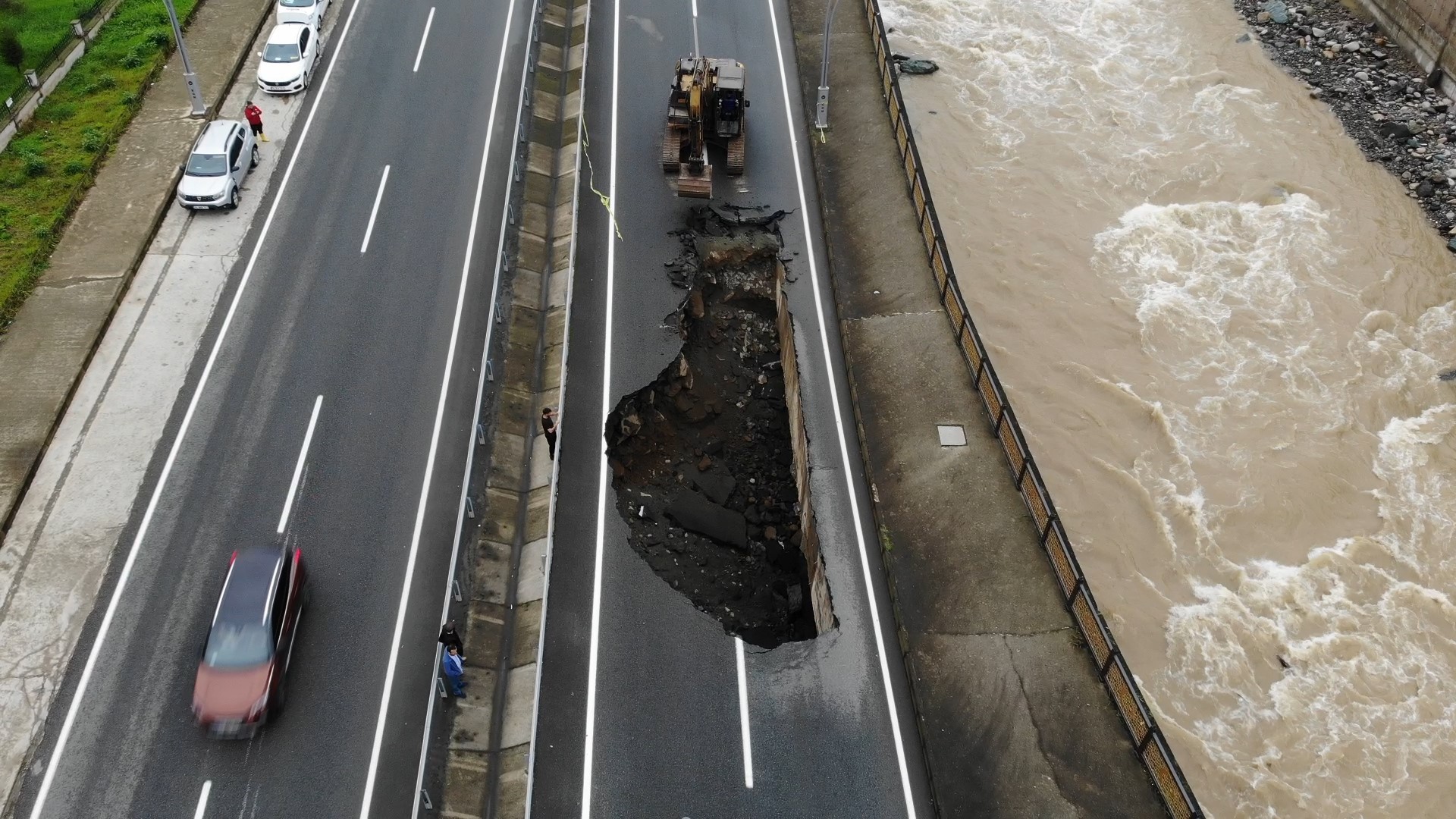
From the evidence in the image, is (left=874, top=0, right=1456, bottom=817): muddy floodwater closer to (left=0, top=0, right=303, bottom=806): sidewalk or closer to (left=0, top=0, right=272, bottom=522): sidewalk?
(left=0, top=0, right=303, bottom=806): sidewalk

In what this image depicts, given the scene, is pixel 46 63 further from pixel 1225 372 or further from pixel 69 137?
pixel 1225 372

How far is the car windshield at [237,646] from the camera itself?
17.1m

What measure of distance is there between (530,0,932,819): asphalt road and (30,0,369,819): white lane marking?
769 centimetres

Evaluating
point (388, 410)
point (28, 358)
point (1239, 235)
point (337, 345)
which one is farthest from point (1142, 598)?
point (28, 358)

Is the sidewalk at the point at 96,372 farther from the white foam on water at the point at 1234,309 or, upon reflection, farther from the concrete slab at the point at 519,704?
the white foam on water at the point at 1234,309

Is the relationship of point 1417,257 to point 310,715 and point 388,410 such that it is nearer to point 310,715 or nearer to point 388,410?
point 388,410

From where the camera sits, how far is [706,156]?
28.2m

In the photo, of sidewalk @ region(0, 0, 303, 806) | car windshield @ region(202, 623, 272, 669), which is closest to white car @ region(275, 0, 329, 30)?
sidewalk @ region(0, 0, 303, 806)

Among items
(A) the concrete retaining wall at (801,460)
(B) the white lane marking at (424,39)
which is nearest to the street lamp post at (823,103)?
(A) the concrete retaining wall at (801,460)

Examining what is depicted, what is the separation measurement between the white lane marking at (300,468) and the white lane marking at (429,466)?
2426 millimetres

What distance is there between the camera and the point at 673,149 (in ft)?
93.2

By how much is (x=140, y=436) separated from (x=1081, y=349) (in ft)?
73.8

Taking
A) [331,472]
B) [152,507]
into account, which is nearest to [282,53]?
[331,472]

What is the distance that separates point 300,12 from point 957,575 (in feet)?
88.8
